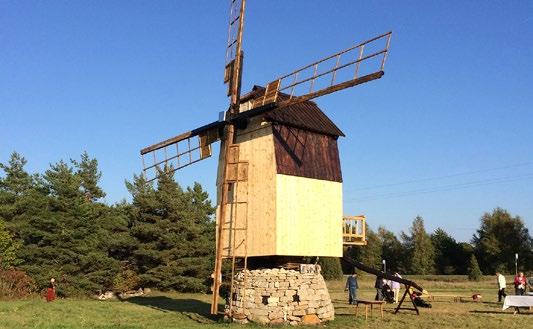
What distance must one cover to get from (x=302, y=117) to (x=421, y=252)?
48699 millimetres

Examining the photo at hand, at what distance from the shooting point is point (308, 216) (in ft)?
61.5

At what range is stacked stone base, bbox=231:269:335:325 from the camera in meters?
17.6

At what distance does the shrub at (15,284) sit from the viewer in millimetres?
29766

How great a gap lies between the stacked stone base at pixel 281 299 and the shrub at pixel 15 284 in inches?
697

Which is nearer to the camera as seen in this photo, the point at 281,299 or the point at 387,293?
the point at 281,299

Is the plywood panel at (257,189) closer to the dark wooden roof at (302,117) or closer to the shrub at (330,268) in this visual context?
the dark wooden roof at (302,117)

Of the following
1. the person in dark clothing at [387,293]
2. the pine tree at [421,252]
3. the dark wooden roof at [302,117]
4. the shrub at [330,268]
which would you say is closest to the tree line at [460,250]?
the pine tree at [421,252]

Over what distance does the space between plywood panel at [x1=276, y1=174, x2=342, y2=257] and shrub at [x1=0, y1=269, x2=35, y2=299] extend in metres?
Answer: 19.6

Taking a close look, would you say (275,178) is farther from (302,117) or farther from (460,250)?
(460,250)

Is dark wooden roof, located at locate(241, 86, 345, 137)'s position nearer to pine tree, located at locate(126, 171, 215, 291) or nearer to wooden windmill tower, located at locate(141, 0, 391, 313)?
wooden windmill tower, located at locate(141, 0, 391, 313)

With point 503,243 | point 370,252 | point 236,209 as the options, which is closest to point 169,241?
point 236,209

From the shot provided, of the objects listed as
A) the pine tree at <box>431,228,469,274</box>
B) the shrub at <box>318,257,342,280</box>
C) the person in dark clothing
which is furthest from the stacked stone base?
the pine tree at <box>431,228,469,274</box>

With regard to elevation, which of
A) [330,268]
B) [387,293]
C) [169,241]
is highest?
[169,241]

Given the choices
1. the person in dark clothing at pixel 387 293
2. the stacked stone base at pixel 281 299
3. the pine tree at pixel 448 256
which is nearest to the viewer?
the stacked stone base at pixel 281 299
